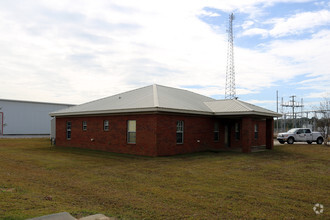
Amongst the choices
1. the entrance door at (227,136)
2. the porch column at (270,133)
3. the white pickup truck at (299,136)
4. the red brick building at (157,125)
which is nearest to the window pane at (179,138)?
the red brick building at (157,125)

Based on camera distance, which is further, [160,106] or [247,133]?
[247,133]

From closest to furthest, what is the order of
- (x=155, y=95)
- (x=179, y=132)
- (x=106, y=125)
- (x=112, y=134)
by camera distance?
(x=179, y=132)
(x=112, y=134)
(x=155, y=95)
(x=106, y=125)

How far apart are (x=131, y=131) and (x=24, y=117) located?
31.5 m

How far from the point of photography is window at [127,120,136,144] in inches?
779

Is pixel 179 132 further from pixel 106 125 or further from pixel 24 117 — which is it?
pixel 24 117

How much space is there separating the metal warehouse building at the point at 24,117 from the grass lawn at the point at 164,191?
3293 centimetres

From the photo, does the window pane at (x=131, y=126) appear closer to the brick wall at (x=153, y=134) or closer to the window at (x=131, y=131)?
the window at (x=131, y=131)

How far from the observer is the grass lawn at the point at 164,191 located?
6891 millimetres

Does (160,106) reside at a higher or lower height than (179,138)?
higher

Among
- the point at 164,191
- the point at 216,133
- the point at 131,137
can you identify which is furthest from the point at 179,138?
the point at 164,191

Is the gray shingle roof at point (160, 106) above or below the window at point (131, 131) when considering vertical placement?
above

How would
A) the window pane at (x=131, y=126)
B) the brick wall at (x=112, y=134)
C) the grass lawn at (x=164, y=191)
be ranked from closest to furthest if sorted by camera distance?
1. the grass lawn at (x=164, y=191)
2. the brick wall at (x=112, y=134)
3. the window pane at (x=131, y=126)

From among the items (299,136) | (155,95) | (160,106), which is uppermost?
(155,95)

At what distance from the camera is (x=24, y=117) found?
149ft
